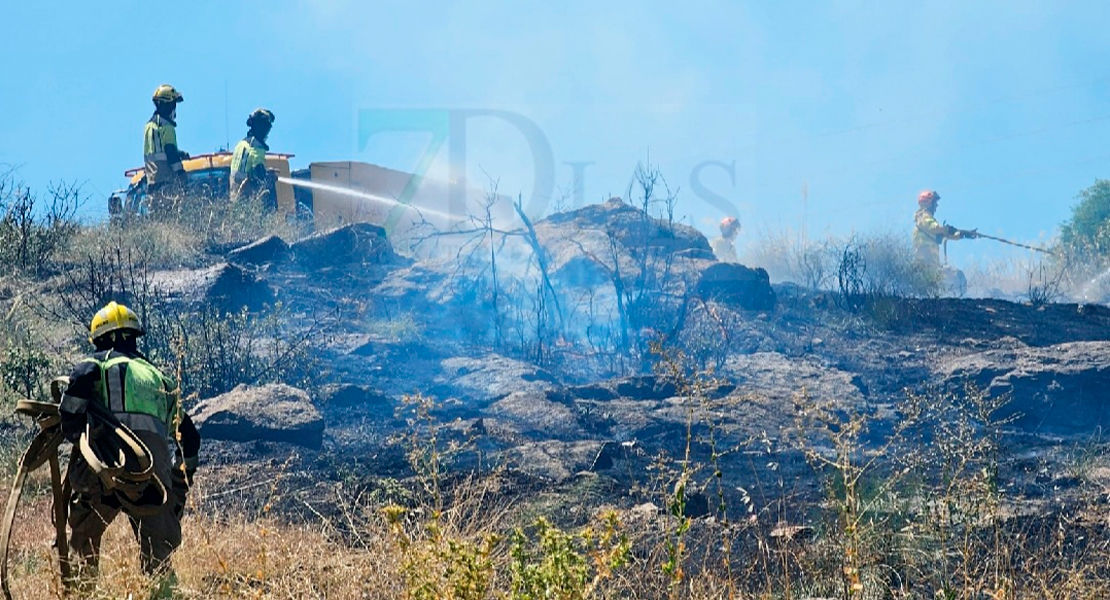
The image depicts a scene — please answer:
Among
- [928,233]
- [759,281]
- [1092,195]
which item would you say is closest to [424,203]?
[759,281]

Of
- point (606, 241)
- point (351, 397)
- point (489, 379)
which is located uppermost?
point (606, 241)

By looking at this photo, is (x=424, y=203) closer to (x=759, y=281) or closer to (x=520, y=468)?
(x=759, y=281)

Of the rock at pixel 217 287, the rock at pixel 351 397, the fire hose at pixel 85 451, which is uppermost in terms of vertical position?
the rock at pixel 217 287

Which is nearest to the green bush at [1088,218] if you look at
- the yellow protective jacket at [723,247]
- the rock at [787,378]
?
the yellow protective jacket at [723,247]

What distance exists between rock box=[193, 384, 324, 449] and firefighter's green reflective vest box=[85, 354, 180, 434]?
387 centimetres

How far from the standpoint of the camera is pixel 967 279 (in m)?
20.7

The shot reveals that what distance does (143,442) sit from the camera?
5.09 meters

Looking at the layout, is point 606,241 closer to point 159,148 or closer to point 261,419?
point 159,148

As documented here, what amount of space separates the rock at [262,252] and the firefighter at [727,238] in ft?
31.0

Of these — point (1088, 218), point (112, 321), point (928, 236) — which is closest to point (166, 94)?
point (112, 321)

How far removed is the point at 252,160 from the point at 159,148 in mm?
1101

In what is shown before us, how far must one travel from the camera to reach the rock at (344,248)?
13930 mm

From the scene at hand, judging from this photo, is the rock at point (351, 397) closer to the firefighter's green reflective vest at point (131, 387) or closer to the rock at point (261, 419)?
the rock at point (261, 419)

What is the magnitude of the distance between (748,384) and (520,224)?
20.2 feet
